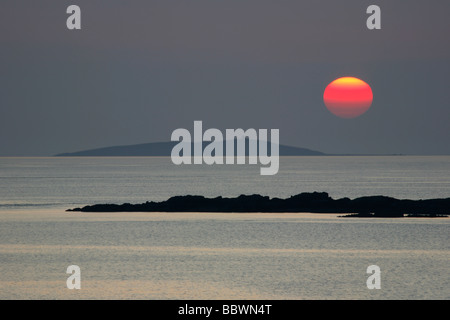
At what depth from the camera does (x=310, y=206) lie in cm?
6994

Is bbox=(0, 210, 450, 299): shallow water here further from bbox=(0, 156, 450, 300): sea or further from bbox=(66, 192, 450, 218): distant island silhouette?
bbox=(66, 192, 450, 218): distant island silhouette

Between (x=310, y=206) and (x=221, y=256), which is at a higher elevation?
(x=310, y=206)

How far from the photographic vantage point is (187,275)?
35.3 m

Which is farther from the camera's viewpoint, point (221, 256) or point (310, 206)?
point (310, 206)

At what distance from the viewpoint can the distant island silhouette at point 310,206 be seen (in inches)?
2574

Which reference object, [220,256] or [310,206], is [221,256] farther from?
[310,206]

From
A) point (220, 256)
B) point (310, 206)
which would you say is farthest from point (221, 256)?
point (310, 206)

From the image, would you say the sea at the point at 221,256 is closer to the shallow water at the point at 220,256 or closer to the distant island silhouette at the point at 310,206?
the shallow water at the point at 220,256

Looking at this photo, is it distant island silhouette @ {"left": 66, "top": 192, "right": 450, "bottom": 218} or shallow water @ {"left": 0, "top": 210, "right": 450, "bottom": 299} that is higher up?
distant island silhouette @ {"left": 66, "top": 192, "right": 450, "bottom": 218}

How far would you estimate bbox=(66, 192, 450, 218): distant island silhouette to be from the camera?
6538cm

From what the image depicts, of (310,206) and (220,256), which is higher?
(310,206)

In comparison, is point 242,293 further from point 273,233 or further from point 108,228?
point 108,228

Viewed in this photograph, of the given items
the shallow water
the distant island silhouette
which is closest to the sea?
the shallow water
